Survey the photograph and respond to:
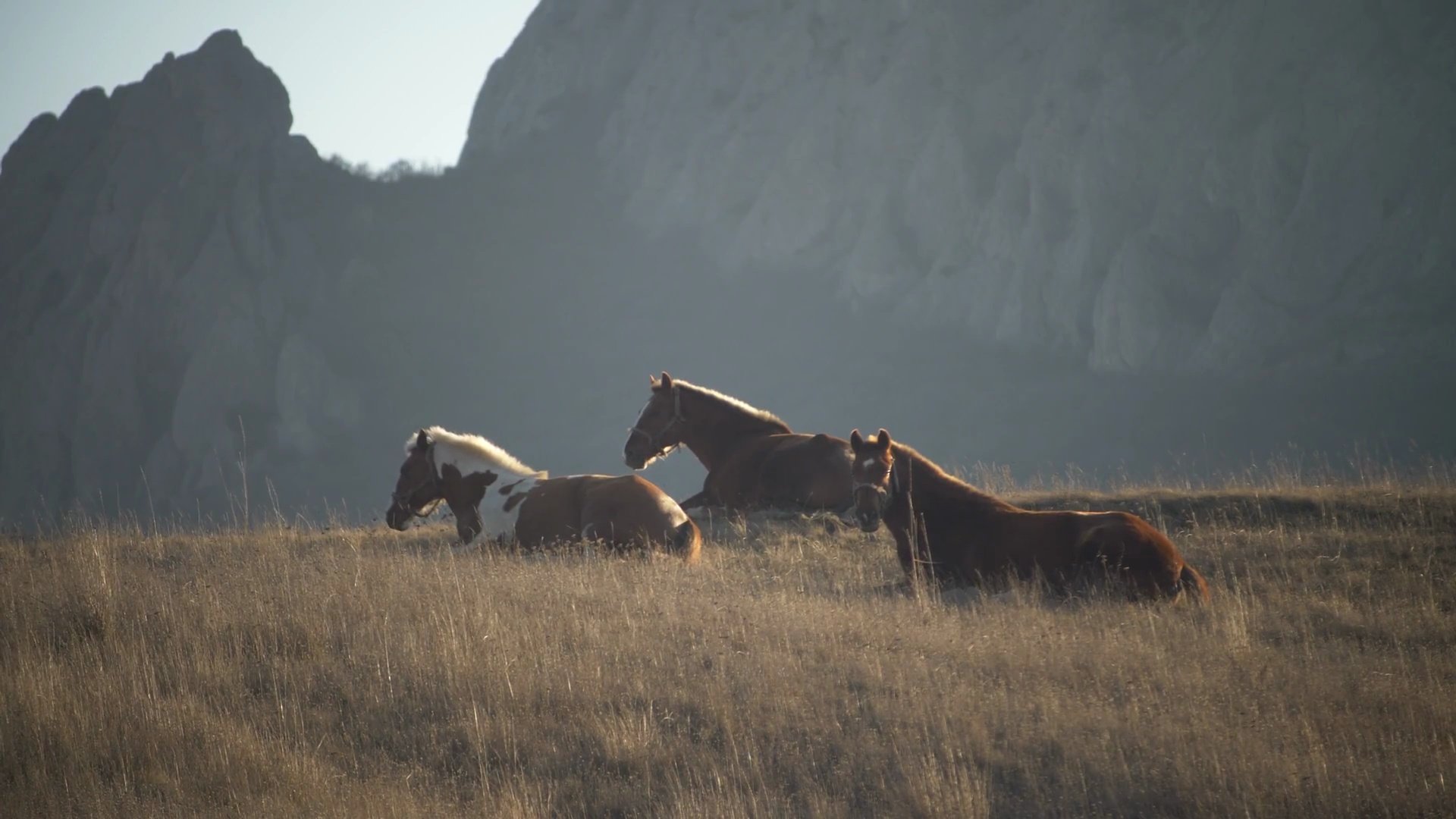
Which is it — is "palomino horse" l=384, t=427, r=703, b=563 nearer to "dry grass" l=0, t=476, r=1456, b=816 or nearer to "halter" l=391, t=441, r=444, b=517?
"halter" l=391, t=441, r=444, b=517

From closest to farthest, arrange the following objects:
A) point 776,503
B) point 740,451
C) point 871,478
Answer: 1. point 871,478
2. point 776,503
3. point 740,451

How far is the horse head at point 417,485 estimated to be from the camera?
1230 centimetres

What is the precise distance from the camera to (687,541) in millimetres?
10453

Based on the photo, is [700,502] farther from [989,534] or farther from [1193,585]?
[1193,585]

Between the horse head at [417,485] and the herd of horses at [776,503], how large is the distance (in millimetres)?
13

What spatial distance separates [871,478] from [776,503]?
4252 millimetres

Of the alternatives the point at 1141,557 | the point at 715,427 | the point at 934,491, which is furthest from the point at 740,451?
the point at 1141,557

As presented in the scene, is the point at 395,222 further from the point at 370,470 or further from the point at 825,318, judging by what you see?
the point at 825,318

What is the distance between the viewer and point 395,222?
9856 centimetres

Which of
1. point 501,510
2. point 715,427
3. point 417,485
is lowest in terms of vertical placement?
point 501,510

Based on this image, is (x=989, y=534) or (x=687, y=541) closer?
(x=989, y=534)

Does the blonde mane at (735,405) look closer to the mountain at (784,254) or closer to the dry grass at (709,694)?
the dry grass at (709,694)

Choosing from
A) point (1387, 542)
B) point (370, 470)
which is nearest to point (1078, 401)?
point (370, 470)

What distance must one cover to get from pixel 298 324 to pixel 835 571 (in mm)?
80682
